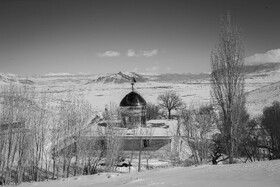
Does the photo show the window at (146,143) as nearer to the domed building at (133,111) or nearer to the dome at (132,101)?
the domed building at (133,111)

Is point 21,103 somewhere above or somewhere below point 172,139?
above

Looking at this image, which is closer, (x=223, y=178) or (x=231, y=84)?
(x=223, y=178)

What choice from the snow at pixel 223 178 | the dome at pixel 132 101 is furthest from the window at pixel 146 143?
the snow at pixel 223 178

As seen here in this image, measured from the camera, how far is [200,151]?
2044 centimetres

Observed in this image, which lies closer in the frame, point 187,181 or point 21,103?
point 187,181

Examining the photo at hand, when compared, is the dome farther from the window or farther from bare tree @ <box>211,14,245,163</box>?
bare tree @ <box>211,14,245,163</box>

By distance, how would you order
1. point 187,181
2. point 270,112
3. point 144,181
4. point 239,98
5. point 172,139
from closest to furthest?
1. point 187,181
2. point 144,181
3. point 239,98
4. point 172,139
5. point 270,112

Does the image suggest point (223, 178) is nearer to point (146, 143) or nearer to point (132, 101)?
point (146, 143)

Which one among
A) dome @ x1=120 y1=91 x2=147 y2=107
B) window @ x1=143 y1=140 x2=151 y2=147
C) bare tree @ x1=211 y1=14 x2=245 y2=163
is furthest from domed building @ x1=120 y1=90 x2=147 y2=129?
bare tree @ x1=211 y1=14 x2=245 y2=163

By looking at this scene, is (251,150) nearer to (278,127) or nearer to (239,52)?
(278,127)

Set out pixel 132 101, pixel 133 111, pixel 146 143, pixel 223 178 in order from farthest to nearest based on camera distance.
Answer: pixel 132 101 < pixel 133 111 < pixel 146 143 < pixel 223 178

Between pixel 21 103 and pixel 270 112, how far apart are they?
25.0 meters

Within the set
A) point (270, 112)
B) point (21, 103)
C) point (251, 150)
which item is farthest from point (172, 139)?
point (21, 103)

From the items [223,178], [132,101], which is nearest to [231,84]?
[223,178]
